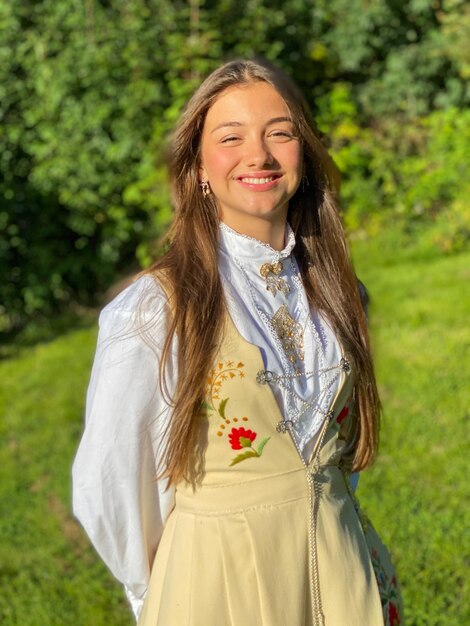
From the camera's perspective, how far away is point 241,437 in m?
1.81

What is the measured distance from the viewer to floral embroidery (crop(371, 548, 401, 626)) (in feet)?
6.58

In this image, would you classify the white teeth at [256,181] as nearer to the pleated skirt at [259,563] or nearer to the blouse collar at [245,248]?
the blouse collar at [245,248]

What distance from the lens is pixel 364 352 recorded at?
6.87 feet

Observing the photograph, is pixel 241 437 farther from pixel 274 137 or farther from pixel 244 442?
pixel 274 137

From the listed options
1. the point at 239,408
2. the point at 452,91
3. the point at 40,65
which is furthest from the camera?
the point at 452,91

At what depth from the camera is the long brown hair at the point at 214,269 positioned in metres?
1.80

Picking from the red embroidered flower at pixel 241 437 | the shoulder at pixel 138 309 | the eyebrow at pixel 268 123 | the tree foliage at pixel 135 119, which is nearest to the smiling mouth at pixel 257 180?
the eyebrow at pixel 268 123

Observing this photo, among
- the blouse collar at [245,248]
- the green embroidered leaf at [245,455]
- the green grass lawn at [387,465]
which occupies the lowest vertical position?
the green grass lawn at [387,465]

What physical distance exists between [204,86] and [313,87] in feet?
25.1

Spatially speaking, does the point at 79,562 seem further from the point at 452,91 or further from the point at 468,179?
the point at 452,91

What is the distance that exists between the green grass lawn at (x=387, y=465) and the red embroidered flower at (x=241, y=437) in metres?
2.02

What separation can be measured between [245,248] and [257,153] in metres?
0.21

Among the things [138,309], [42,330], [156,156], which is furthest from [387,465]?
[42,330]

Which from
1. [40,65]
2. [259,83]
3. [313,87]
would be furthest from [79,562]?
[313,87]
